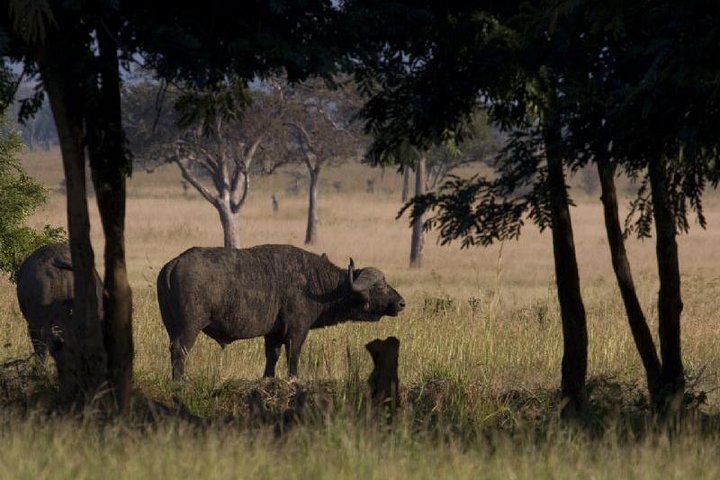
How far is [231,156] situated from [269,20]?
37673mm

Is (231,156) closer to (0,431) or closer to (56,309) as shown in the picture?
(56,309)

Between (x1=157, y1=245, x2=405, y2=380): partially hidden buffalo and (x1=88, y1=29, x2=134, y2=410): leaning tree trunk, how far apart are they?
137 inches

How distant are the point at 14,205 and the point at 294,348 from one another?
676 centimetres

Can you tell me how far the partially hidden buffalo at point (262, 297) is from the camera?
16.3 metres

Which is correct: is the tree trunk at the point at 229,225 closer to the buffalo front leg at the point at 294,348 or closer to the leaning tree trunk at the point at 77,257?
the buffalo front leg at the point at 294,348

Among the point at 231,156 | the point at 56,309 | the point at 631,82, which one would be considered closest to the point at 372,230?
the point at 231,156

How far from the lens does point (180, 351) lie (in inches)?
634

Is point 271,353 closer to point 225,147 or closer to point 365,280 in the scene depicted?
point 365,280

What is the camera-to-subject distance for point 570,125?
11.5 metres

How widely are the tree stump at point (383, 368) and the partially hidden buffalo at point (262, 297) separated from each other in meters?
4.63

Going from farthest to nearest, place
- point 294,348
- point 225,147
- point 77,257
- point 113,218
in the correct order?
1. point 225,147
2. point 294,348
3. point 113,218
4. point 77,257

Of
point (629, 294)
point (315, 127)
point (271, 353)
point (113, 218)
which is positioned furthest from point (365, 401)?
point (315, 127)

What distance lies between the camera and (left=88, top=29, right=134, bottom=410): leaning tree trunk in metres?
11.9

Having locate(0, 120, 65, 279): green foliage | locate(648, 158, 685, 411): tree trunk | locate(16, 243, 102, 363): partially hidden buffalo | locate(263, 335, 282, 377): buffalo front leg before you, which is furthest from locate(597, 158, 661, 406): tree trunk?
locate(0, 120, 65, 279): green foliage
